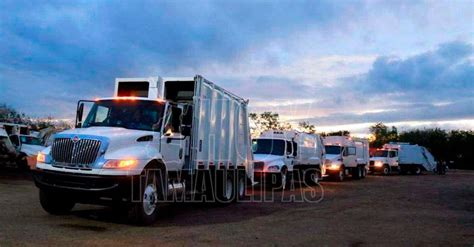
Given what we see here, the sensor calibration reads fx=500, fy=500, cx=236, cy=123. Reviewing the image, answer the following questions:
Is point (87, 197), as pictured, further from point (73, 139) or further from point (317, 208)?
point (317, 208)

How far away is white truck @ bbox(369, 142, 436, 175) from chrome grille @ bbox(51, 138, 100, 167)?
38.1 meters

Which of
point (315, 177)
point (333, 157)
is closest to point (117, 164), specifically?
point (315, 177)

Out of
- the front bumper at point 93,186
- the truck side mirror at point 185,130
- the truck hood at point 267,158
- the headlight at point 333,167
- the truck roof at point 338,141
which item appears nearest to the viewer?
the front bumper at point 93,186

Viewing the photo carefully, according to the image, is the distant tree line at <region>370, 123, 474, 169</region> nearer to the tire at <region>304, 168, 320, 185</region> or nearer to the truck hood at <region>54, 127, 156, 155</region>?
the tire at <region>304, 168, 320, 185</region>

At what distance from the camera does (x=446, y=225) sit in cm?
1152

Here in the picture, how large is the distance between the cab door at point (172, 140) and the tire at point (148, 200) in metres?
0.72

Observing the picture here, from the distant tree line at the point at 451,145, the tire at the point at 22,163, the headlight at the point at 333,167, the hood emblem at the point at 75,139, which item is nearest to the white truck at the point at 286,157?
the headlight at the point at 333,167

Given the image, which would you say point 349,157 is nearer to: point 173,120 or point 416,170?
point 416,170

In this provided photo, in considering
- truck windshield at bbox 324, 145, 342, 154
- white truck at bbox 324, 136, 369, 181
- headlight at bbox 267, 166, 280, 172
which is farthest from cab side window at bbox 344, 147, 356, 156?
headlight at bbox 267, 166, 280, 172

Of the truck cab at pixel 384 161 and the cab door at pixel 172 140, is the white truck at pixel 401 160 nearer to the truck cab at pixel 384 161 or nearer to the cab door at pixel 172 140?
the truck cab at pixel 384 161

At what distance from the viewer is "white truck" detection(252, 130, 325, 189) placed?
21500 millimetres

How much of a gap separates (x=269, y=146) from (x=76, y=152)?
1386cm

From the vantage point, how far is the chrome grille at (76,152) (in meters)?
10.1

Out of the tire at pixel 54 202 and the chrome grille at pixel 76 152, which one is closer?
the chrome grille at pixel 76 152
